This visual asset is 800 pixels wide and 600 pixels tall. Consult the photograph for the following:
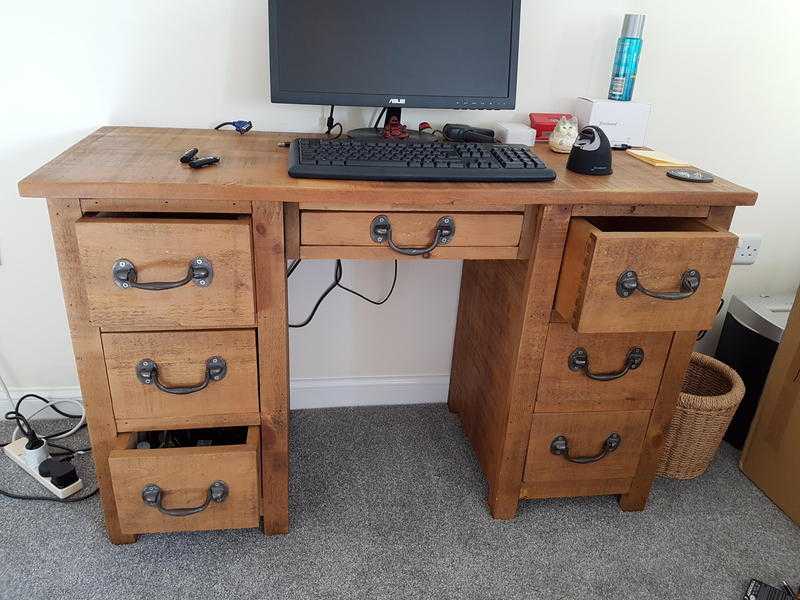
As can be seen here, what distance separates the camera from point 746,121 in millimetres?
1685

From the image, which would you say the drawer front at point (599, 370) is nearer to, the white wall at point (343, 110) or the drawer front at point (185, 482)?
the white wall at point (343, 110)

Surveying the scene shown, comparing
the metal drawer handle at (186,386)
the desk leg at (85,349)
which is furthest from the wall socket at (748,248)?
the desk leg at (85,349)

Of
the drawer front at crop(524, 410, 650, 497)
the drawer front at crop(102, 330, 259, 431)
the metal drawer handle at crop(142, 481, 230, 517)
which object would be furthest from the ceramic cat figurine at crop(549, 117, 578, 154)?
the metal drawer handle at crop(142, 481, 230, 517)

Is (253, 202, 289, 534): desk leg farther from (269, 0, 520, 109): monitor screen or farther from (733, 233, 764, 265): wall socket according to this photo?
(733, 233, 764, 265): wall socket

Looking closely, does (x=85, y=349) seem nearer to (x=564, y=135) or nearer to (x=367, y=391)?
(x=367, y=391)

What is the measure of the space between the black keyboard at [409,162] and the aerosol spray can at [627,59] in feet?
1.36

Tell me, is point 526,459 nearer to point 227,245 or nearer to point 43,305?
point 227,245

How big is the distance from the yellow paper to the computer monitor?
337mm

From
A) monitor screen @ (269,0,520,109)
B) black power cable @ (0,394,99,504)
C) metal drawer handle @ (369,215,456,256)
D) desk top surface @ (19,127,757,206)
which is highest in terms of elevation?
monitor screen @ (269,0,520,109)

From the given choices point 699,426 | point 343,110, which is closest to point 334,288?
point 343,110

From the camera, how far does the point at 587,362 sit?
4.29ft

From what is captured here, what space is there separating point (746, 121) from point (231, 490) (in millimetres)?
1611

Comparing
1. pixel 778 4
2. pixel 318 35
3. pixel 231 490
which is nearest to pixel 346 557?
pixel 231 490

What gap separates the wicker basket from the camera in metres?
1.51
